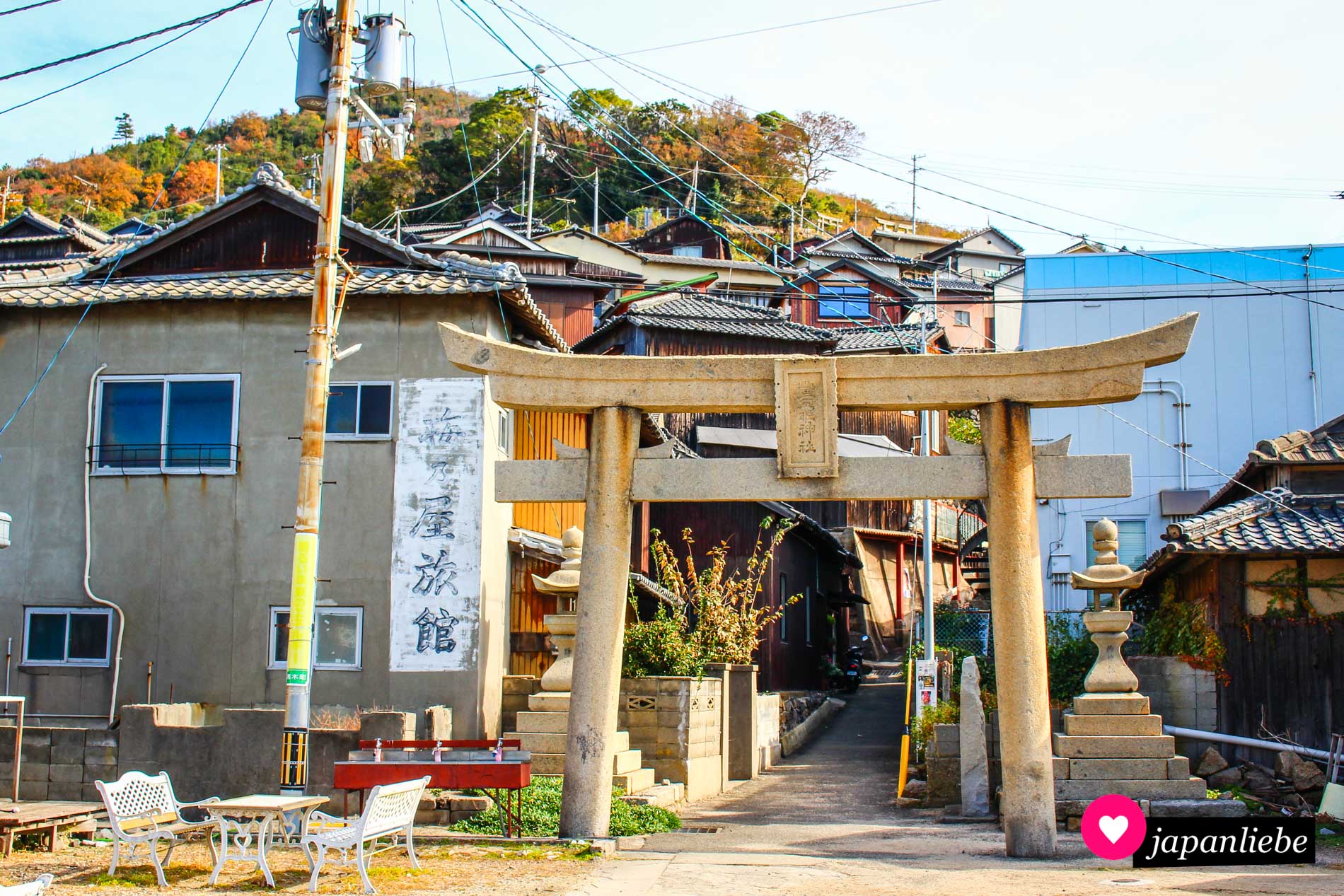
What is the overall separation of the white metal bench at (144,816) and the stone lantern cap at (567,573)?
6403 millimetres

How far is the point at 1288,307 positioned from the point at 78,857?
92.3ft

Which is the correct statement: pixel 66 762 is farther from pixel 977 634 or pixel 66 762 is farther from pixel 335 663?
pixel 977 634

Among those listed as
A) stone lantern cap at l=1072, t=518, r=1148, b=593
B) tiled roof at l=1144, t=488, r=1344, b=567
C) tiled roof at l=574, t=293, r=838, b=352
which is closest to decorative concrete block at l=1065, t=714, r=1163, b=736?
stone lantern cap at l=1072, t=518, r=1148, b=593

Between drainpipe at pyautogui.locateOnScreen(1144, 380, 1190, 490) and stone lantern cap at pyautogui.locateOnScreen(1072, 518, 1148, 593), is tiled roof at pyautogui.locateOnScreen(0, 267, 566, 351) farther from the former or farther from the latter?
drainpipe at pyautogui.locateOnScreen(1144, 380, 1190, 490)

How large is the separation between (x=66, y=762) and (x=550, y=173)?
5417cm

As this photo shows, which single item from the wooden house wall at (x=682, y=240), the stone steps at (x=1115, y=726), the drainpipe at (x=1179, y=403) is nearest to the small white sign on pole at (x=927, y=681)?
the stone steps at (x=1115, y=726)

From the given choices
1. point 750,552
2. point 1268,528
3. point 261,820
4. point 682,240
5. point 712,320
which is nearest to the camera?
point 261,820

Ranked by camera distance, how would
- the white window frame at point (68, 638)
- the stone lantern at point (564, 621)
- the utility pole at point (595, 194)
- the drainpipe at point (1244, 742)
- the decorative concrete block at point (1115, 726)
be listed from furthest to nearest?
the utility pole at point (595, 194), the white window frame at point (68, 638), the stone lantern at point (564, 621), the drainpipe at point (1244, 742), the decorative concrete block at point (1115, 726)

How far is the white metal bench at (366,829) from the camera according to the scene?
9.95 meters

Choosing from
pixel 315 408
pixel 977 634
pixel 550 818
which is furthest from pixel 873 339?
pixel 315 408

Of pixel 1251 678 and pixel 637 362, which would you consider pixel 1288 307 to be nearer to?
pixel 1251 678

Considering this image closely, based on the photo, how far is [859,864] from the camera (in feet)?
40.1

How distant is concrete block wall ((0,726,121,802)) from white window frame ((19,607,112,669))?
262 cm

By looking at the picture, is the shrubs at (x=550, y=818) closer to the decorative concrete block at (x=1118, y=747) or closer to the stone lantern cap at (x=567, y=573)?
the stone lantern cap at (x=567, y=573)
